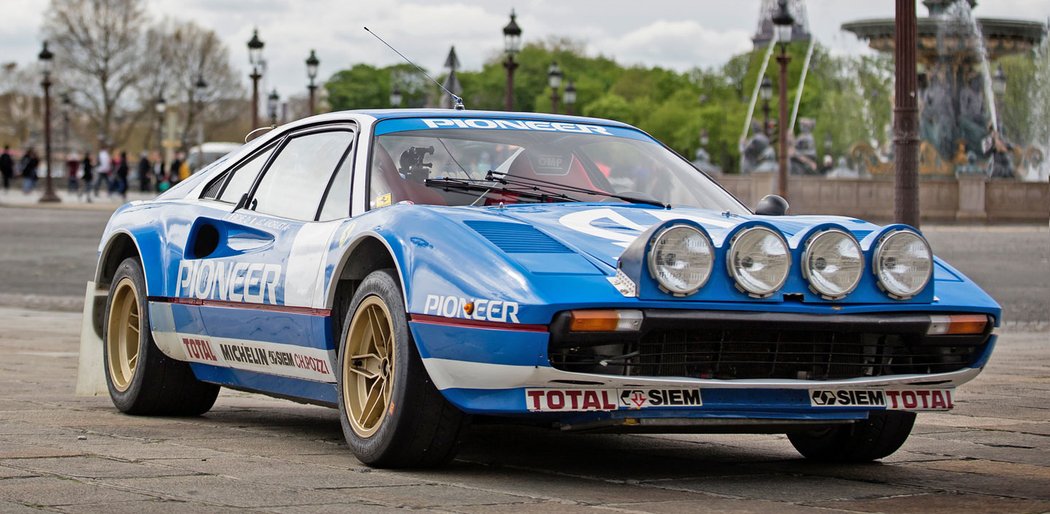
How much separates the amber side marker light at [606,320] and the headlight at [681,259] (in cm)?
14

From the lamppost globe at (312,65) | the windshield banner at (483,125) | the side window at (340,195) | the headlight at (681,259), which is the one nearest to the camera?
the headlight at (681,259)

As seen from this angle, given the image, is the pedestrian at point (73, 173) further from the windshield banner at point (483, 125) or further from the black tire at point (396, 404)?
the black tire at point (396, 404)

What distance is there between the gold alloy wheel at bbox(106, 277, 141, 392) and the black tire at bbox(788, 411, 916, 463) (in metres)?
3.13

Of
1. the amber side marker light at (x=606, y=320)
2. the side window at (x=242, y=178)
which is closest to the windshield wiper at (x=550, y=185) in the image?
the amber side marker light at (x=606, y=320)

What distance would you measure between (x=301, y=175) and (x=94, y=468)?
1799mm

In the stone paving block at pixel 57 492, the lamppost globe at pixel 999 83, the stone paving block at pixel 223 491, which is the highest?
the lamppost globe at pixel 999 83

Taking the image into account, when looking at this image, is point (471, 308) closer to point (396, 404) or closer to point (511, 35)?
point (396, 404)

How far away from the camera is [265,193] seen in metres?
6.96

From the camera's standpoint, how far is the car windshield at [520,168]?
6090 mm

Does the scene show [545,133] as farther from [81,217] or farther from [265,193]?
[81,217]

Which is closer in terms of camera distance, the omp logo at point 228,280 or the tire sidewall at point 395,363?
the tire sidewall at point 395,363

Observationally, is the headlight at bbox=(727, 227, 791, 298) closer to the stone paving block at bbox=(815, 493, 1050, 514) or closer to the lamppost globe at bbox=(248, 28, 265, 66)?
the stone paving block at bbox=(815, 493, 1050, 514)

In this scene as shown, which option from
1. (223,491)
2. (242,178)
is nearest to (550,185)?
(242,178)

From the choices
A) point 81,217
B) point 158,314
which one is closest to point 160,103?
point 81,217
